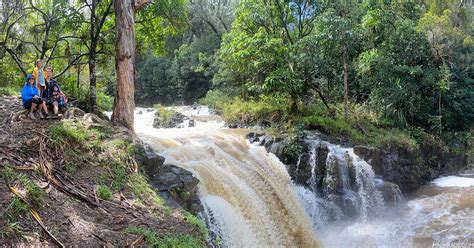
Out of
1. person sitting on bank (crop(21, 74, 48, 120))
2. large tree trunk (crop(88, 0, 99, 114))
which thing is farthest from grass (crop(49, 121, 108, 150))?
large tree trunk (crop(88, 0, 99, 114))

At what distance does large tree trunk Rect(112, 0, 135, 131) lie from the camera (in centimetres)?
796

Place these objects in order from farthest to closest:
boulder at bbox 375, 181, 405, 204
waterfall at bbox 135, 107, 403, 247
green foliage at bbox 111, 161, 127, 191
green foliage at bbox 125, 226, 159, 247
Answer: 1. boulder at bbox 375, 181, 405, 204
2. waterfall at bbox 135, 107, 403, 247
3. green foliage at bbox 111, 161, 127, 191
4. green foliage at bbox 125, 226, 159, 247

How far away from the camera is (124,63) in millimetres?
8047

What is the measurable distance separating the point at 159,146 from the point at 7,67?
649 centimetres

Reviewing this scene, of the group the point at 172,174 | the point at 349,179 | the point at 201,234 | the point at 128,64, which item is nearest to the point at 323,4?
the point at 349,179

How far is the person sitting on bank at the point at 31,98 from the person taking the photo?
21.4 feet

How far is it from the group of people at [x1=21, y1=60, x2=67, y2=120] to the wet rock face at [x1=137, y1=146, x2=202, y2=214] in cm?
190

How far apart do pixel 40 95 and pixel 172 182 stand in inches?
122

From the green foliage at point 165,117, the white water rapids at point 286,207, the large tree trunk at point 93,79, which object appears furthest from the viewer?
the green foliage at point 165,117

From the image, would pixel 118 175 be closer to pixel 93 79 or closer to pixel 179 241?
pixel 179 241

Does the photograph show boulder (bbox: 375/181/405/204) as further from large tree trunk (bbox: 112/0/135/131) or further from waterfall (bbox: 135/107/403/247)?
large tree trunk (bbox: 112/0/135/131)

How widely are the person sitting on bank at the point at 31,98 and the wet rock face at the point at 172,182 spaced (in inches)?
78.3

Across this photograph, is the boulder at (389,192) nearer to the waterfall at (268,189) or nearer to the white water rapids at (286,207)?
the waterfall at (268,189)

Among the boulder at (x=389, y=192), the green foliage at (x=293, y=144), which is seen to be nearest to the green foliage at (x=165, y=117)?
the green foliage at (x=293, y=144)
